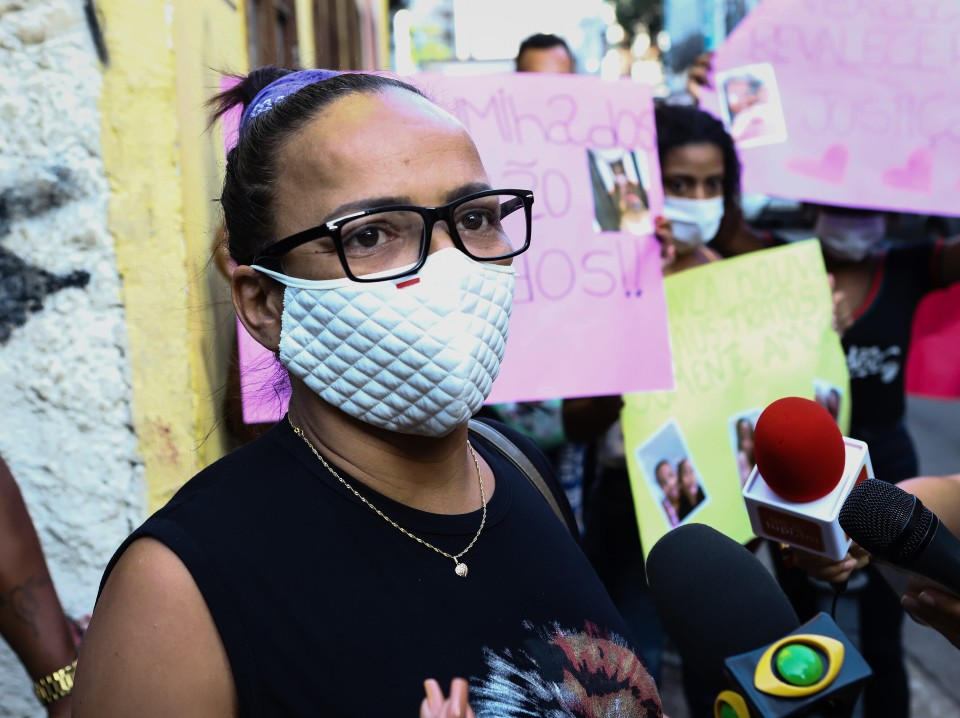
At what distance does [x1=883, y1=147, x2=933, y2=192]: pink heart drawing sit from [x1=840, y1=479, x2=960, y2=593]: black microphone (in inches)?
88.0

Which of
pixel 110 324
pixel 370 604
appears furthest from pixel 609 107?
pixel 370 604

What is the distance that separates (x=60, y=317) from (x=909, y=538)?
1.96m

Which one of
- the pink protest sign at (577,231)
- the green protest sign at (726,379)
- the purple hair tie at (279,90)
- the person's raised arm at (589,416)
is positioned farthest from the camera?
the person's raised arm at (589,416)

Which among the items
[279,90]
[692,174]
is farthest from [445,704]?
[692,174]

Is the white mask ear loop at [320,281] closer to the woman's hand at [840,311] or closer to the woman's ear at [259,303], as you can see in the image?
the woman's ear at [259,303]

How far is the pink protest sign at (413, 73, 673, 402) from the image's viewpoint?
254 centimetres

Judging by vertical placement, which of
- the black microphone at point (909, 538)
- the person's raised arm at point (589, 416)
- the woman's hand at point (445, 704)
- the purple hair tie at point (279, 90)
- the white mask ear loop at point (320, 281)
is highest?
the purple hair tie at point (279, 90)

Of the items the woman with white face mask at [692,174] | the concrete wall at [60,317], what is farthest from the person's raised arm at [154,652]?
the woman with white face mask at [692,174]

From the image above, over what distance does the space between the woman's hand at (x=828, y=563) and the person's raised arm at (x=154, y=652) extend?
36.6 inches

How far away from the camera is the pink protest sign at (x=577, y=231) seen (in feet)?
8.32

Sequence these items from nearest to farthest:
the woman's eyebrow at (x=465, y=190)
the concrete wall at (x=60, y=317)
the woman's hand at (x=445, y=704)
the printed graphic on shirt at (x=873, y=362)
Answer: the woman's hand at (x=445, y=704), the woman's eyebrow at (x=465, y=190), the concrete wall at (x=60, y=317), the printed graphic on shirt at (x=873, y=362)


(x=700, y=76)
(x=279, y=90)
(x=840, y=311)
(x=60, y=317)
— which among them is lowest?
(x=840, y=311)

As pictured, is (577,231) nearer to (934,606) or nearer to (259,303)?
(259,303)

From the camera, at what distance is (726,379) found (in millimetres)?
2799
